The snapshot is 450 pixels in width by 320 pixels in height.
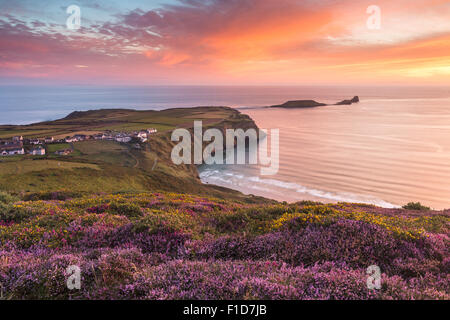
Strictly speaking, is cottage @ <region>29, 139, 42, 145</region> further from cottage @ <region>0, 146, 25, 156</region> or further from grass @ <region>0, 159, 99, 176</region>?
grass @ <region>0, 159, 99, 176</region>

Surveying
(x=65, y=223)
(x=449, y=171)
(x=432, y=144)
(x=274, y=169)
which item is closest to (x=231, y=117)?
(x=274, y=169)

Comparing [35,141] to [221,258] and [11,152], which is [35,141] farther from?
[221,258]

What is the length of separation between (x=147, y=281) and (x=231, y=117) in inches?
6980

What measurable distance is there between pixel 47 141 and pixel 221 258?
105m

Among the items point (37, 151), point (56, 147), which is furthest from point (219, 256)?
point (56, 147)

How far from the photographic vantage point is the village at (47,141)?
239ft

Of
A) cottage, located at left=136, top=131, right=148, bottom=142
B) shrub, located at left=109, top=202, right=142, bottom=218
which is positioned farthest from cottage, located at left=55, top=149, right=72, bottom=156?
shrub, located at left=109, top=202, right=142, bottom=218

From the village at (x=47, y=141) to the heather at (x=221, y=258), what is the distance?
7894 cm

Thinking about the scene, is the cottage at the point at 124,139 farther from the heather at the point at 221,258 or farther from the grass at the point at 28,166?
the heather at the point at 221,258

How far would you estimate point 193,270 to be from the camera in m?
5.20

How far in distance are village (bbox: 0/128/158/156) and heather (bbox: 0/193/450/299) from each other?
3108 inches

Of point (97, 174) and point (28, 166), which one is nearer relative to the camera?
point (97, 174)

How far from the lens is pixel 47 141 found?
89.1 meters
